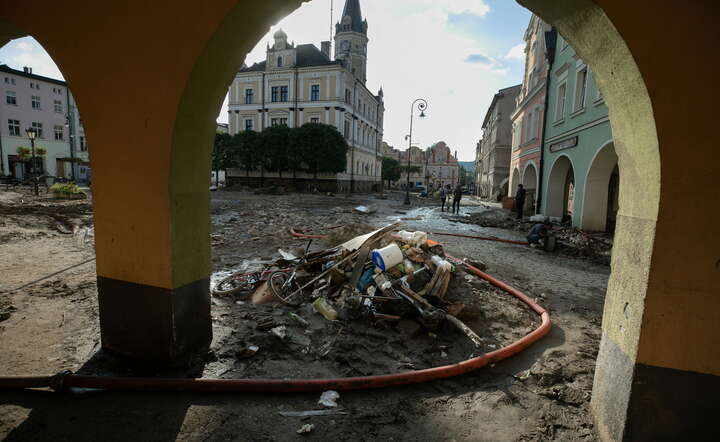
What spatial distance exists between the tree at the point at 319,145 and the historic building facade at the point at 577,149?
2365 centimetres

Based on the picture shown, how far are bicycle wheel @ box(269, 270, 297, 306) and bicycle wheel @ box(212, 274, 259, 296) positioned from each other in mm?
369

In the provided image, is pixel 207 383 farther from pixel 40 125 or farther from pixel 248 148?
pixel 40 125

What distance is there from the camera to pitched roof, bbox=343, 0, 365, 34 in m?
51.0

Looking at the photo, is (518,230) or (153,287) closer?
(153,287)

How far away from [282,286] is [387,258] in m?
1.77

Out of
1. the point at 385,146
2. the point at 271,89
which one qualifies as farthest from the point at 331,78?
the point at 385,146

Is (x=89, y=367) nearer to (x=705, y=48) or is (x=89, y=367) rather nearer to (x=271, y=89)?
(x=705, y=48)

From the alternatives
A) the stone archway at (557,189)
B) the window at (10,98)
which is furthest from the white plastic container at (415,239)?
the window at (10,98)

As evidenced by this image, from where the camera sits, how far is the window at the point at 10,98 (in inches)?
1486

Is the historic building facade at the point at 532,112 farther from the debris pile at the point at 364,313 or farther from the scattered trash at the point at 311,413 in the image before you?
the scattered trash at the point at 311,413

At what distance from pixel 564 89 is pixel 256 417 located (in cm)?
1786

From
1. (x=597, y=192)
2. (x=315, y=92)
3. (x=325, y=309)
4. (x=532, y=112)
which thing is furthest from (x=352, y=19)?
(x=325, y=309)

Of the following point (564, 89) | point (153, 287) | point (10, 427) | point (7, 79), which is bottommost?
point (10, 427)

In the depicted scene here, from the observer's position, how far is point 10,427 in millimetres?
2510
